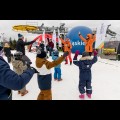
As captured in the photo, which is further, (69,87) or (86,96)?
(69,87)

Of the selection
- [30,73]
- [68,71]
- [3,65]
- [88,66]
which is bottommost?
[68,71]

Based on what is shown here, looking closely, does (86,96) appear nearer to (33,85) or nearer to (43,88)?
(43,88)

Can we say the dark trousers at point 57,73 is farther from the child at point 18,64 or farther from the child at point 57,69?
the child at point 18,64

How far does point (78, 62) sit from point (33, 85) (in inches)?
82.3

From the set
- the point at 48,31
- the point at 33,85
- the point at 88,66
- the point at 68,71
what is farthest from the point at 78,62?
the point at 48,31

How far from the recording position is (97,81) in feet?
20.7

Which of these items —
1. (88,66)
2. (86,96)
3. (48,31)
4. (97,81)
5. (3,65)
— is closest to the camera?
(3,65)

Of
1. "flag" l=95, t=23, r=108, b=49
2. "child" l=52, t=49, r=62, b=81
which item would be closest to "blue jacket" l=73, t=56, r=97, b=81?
"child" l=52, t=49, r=62, b=81

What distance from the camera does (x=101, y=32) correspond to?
7859 mm

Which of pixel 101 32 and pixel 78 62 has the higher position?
pixel 101 32

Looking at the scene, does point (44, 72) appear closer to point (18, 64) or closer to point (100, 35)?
point (18, 64)

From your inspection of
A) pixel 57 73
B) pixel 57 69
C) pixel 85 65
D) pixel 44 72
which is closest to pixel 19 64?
pixel 44 72

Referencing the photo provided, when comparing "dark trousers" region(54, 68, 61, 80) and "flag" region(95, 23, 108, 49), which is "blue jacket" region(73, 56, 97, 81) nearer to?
"dark trousers" region(54, 68, 61, 80)

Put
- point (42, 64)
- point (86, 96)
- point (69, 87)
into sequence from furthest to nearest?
point (69, 87) < point (86, 96) < point (42, 64)
